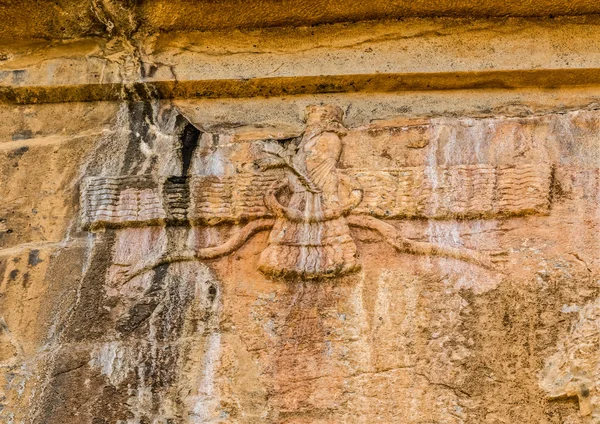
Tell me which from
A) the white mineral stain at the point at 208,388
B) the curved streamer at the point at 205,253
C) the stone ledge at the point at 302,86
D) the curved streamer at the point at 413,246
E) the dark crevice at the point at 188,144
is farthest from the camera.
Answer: the stone ledge at the point at 302,86

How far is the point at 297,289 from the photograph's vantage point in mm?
3344

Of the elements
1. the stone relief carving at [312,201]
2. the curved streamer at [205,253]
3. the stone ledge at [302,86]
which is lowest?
the curved streamer at [205,253]

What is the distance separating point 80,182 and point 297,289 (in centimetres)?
99

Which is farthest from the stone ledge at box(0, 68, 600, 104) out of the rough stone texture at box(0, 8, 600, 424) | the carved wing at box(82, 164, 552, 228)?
the carved wing at box(82, 164, 552, 228)

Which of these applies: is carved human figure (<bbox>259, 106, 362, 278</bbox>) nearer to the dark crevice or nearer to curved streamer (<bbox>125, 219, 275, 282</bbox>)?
curved streamer (<bbox>125, 219, 275, 282</bbox>)

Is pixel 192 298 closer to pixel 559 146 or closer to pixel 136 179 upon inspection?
pixel 136 179

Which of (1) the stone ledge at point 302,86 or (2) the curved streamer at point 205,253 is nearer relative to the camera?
(2) the curved streamer at point 205,253

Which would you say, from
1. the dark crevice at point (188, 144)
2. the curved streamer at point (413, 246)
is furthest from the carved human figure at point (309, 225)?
the dark crevice at point (188, 144)

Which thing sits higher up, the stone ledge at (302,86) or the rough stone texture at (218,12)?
the rough stone texture at (218,12)

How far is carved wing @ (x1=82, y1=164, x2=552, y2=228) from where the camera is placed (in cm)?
343

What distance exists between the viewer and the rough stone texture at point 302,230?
3.18 metres

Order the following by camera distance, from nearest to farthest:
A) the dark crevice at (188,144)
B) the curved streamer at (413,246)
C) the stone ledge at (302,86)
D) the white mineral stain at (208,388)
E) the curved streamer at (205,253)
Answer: the white mineral stain at (208,388)
the curved streamer at (413,246)
the curved streamer at (205,253)
the dark crevice at (188,144)
the stone ledge at (302,86)

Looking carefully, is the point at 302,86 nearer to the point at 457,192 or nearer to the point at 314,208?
the point at 314,208

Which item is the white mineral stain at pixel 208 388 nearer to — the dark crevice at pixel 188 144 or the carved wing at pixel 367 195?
the carved wing at pixel 367 195
